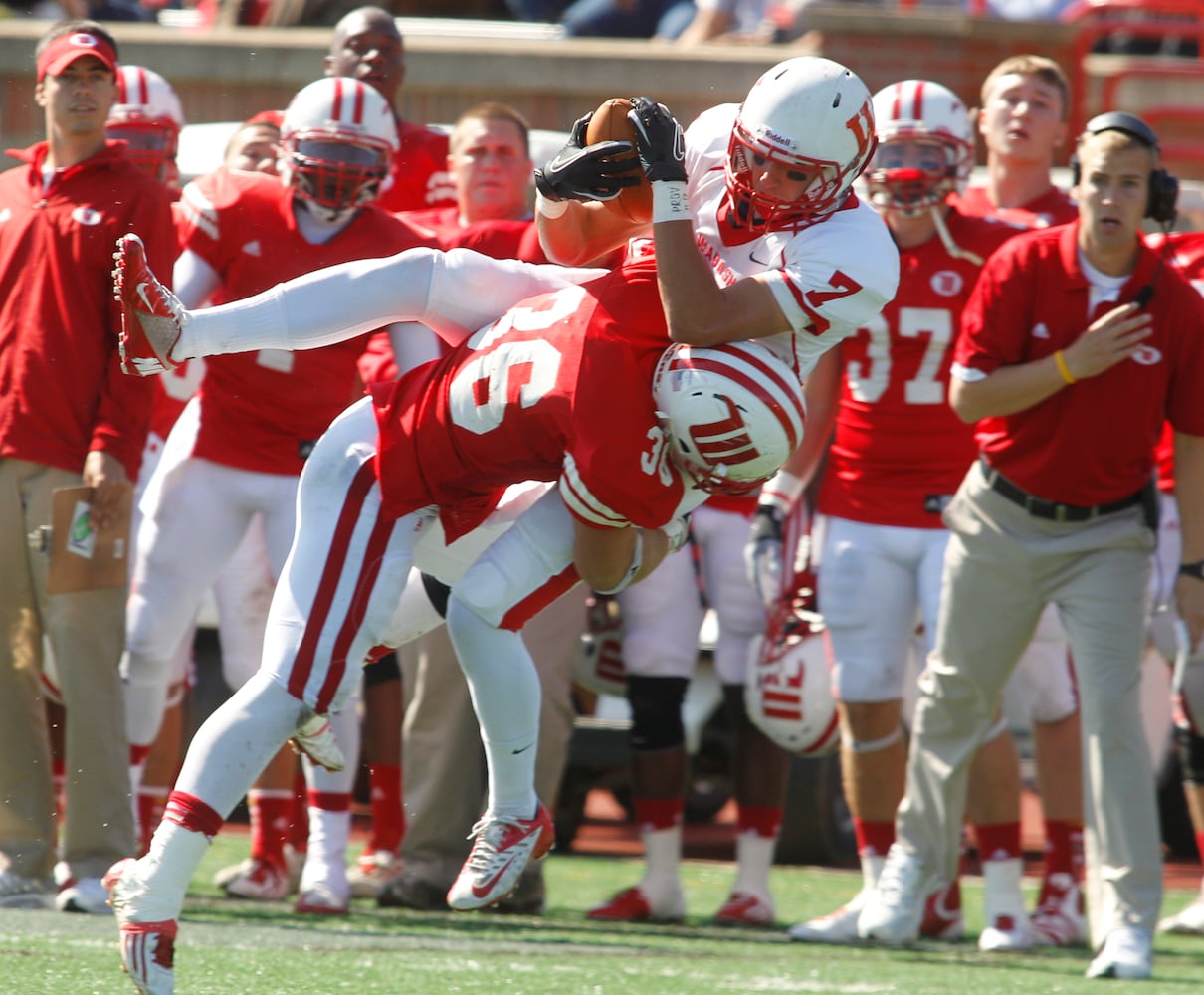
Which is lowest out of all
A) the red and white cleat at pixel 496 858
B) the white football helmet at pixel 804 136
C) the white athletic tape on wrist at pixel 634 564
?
the red and white cleat at pixel 496 858

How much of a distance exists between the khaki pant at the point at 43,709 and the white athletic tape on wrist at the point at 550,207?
68.2 inches

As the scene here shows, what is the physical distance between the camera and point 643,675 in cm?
565

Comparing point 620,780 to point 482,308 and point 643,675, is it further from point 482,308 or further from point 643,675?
point 482,308

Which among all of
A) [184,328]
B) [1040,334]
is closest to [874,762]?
[1040,334]

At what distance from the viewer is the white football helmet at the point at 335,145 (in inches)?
203

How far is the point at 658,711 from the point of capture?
5625 millimetres

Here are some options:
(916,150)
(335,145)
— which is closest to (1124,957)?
(916,150)

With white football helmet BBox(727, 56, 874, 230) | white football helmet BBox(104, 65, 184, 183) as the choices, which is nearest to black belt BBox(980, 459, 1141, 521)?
white football helmet BBox(727, 56, 874, 230)

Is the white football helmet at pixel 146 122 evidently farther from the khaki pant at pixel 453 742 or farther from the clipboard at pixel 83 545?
the khaki pant at pixel 453 742

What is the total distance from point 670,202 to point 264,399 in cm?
217

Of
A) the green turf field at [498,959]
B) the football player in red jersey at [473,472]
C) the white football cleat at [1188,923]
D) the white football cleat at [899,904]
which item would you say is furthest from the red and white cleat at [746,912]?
the football player in red jersey at [473,472]

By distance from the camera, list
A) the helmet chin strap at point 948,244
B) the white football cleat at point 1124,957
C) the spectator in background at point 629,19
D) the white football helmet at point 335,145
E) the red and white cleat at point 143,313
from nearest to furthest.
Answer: the red and white cleat at point 143,313, the white football cleat at point 1124,957, the white football helmet at point 335,145, the helmet chin strap at point 948,244, the spectator in background at point 629,19

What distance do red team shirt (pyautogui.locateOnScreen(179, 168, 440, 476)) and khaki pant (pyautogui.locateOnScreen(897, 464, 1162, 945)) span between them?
166 centimetres

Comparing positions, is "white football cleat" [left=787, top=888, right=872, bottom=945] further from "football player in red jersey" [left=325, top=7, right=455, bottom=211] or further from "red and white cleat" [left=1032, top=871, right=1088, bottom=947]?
"football player in red jersey" [left=325, top=7, right=455, bottom=211]
